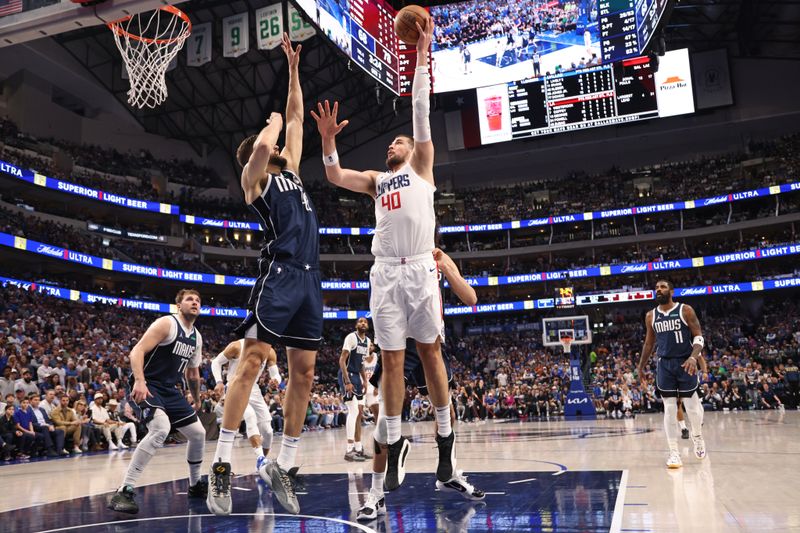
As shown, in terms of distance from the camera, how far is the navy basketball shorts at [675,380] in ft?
23.3

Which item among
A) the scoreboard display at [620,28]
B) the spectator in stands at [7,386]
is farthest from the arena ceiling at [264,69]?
the spectator in stands at [7,386]

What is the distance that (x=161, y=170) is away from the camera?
1478 inches

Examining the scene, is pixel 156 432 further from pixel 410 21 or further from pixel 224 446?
pixel 410 21

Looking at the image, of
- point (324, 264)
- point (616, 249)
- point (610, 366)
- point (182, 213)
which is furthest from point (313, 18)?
point (616, 249)

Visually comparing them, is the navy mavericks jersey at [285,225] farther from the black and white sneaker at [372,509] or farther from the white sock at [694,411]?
the white sock at [694,411]

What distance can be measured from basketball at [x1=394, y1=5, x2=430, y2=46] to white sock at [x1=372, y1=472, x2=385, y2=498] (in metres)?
2.92

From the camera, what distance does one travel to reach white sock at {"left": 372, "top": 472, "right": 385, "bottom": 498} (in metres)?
3.87

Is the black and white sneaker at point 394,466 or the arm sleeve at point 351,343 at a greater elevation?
the arm sleeve at point 351,343

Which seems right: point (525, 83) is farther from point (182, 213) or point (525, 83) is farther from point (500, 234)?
point (182, 213)

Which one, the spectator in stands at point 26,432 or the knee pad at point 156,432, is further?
the spectator in stands at point 26,432

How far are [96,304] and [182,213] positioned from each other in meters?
9.81

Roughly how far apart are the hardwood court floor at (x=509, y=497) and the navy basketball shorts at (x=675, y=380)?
28.8 inches

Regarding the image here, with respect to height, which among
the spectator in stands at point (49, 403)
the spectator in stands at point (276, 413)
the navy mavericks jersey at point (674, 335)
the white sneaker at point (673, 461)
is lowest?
the spectator in stands at point (276, 413)

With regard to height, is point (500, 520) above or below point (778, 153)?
below
